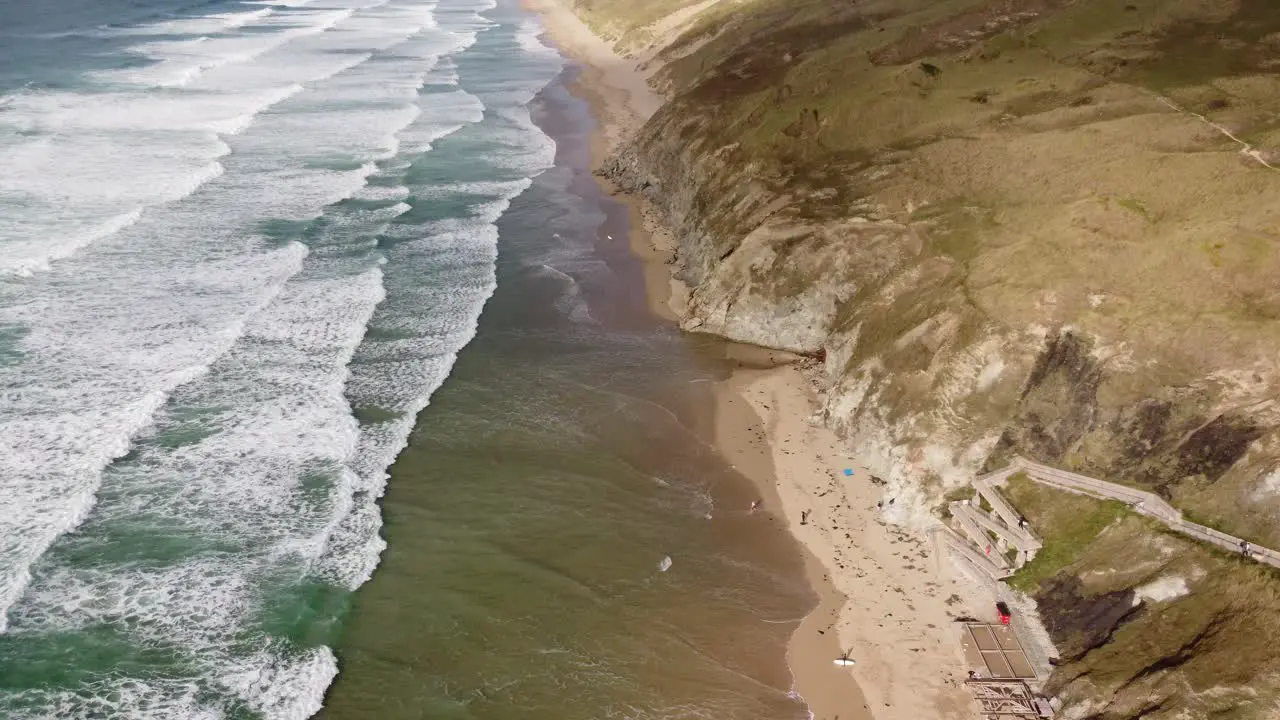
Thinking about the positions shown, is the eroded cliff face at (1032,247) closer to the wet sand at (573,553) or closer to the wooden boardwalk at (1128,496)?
the wooden boardwalk at (1128,496)

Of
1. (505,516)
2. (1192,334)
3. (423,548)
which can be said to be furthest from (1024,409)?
(423,548)

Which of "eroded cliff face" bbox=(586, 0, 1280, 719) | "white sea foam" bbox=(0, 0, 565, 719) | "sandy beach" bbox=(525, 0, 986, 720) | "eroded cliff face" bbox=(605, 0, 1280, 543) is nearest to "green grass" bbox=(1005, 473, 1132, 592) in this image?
"eroded cliff face" bbox=(586, 0, 1280, 719)

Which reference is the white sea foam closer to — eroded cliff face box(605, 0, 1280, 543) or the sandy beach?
the sandy beach

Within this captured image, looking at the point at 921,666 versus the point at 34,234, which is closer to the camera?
the point at 921,666

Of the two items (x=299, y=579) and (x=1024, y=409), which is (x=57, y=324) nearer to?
(x=299, y=579)

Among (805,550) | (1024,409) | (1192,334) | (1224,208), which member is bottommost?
(805,550)

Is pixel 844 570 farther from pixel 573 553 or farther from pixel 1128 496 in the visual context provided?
pixel 573 553

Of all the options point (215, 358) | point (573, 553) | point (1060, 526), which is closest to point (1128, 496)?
point (1060, 526)
